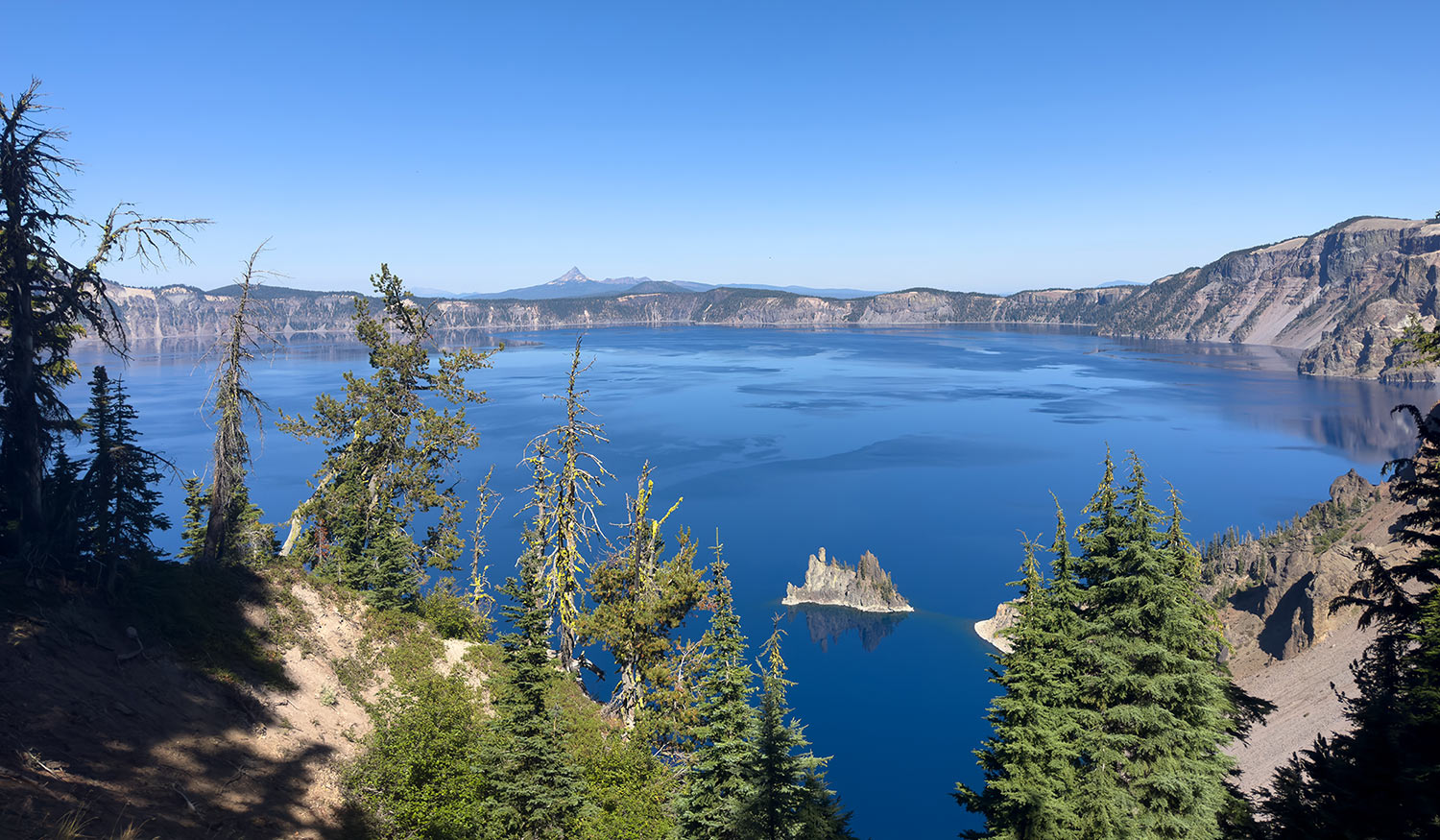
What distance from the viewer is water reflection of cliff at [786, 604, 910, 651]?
70.8 m

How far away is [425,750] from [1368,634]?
250ft

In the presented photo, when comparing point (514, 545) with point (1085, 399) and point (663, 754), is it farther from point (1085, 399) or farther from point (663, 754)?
point (1085, 399)

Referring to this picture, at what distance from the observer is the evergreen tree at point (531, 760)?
14.9 metres

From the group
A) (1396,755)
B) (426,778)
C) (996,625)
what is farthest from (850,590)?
(426,778)

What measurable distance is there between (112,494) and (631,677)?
1614 cm

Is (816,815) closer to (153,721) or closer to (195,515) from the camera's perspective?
(153,721)

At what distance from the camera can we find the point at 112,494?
71.8ft

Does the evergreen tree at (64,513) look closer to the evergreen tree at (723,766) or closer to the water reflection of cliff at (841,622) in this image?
the evergreen tree at (723,766)

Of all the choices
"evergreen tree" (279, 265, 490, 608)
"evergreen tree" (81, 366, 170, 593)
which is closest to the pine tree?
"evergreen tree" (279, 265, 490, 608)

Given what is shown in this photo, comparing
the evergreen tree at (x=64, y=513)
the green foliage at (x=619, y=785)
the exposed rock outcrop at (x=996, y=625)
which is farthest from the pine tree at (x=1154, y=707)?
the exposed rock outcrop at (x=996, y=625)

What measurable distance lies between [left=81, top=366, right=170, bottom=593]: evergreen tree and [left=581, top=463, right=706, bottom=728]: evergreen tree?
12.0 meters

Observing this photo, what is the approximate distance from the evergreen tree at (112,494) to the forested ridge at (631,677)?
0.43ft

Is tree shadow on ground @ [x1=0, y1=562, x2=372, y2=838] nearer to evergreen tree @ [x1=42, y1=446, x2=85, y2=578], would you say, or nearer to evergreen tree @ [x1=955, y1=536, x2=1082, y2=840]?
evergreen tree @ [x1=42, y1=446, x2=85, y2=578]

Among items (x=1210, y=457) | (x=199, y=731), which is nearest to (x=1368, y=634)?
(x=1210, y=457)
